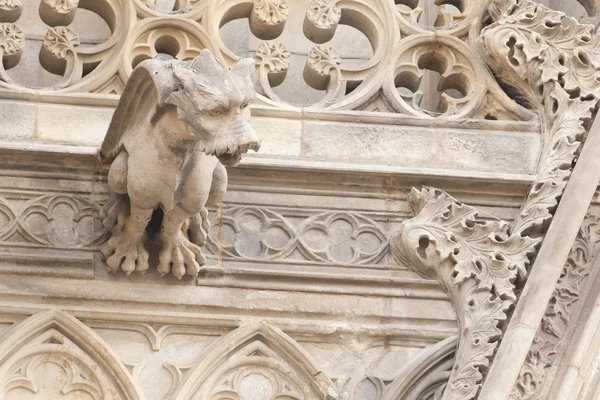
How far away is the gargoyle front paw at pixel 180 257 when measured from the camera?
8.76 metres

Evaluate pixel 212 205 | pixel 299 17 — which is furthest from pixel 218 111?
pixel 299 17

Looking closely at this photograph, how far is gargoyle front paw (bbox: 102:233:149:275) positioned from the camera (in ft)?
28.8

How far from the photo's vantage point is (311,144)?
9148 millimetres

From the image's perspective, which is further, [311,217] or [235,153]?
[311,217]

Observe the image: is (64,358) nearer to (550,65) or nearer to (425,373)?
(425,373)

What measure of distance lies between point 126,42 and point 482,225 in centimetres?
138

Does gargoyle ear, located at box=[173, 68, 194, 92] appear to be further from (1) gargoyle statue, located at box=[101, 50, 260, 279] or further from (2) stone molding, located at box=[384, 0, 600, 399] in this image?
(2) stone molding, located at box=[384, 0, 600, 399]

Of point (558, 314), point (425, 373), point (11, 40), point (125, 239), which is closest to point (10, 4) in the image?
point (11, 40)

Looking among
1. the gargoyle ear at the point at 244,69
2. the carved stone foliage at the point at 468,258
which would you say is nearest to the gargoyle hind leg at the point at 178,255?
the carved stone foliage at the point at 468,258

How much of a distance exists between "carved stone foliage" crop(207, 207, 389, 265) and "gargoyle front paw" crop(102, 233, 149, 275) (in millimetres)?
249

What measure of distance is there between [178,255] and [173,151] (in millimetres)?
539

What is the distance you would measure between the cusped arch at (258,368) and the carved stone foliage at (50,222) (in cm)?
56

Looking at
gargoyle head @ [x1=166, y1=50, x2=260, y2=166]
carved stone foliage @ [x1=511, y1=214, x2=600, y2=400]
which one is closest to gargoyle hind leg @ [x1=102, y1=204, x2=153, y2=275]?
gargoyle head @ [x1=166, y1=50, x2=260, y2=166]

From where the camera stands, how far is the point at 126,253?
8.78 metres
